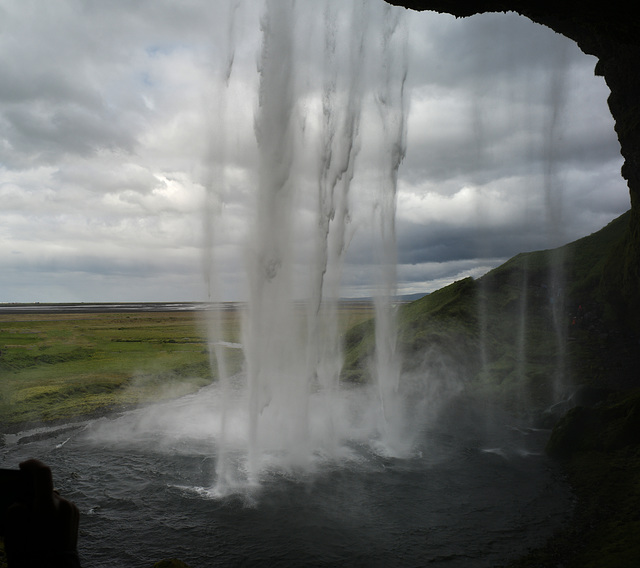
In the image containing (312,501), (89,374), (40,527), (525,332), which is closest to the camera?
(40,527)

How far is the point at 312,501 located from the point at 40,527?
12.2m

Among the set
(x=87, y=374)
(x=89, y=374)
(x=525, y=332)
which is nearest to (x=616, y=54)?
(x=525, y=332)

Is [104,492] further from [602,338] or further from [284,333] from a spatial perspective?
[602,338]

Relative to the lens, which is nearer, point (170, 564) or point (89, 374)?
point (170, 564)

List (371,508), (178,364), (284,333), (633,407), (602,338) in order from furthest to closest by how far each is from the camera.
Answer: (178,364)
(602,338)
(284,333)
(633,407)
(371,508)

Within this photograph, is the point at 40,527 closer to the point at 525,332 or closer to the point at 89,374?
the point at 89,374

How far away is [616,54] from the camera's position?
23.6m

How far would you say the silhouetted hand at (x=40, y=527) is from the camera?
5641 millimetres

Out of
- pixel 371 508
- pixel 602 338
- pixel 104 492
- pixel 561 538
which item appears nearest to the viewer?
pixel 561 538

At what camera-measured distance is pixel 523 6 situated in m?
12.9

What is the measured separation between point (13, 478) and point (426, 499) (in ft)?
49.4

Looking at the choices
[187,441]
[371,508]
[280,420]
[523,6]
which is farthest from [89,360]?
[523,6]

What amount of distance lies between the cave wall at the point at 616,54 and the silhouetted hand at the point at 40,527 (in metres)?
15.5

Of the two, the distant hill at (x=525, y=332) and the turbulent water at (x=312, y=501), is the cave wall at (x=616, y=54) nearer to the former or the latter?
the distant hill at (x=525, y=332)
